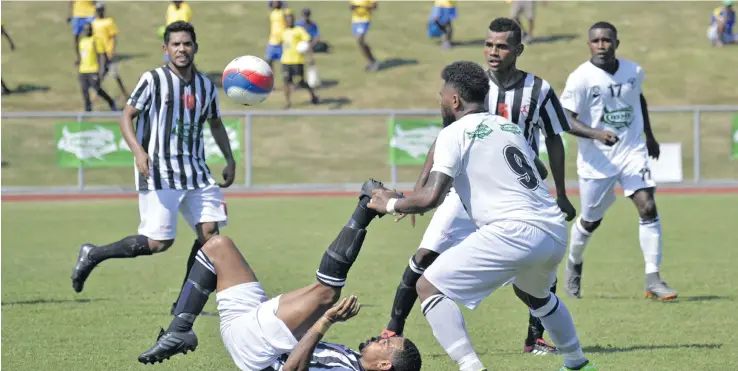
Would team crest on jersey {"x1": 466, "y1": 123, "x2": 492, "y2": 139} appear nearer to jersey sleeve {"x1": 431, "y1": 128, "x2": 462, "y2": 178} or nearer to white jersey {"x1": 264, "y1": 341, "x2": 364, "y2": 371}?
jersey sleeve {"x1": 431, "y1": 128, "x2": 462, "y2": 178}

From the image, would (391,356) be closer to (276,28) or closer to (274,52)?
(276,28)

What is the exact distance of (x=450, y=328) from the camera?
6.41 m

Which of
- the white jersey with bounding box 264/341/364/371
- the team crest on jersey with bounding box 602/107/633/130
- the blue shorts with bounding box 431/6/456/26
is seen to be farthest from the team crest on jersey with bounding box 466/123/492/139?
the blue shorts with bounding box 431/6/456/26

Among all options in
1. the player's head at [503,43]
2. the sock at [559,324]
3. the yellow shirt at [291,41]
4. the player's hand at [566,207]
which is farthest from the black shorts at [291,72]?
the sock at [559,324]

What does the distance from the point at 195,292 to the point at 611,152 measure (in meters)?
4.99

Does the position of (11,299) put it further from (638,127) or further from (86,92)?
(86,92)

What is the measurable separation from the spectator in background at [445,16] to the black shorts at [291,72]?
5.52 meters

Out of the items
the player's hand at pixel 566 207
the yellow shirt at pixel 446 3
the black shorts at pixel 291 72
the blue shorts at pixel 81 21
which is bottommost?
the player's hand at pixel 566 207

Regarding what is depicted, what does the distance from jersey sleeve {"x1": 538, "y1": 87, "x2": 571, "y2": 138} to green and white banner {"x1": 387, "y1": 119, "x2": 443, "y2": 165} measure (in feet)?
48.1

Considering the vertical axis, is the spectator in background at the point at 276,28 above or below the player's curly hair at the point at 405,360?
above

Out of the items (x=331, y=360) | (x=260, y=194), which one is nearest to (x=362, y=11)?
(x=260, y=194)

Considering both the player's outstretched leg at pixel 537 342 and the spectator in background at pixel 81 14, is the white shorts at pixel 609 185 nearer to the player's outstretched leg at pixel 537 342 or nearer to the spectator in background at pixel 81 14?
the player's outstretched leg at pixel 537 342

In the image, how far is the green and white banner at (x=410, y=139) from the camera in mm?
23062

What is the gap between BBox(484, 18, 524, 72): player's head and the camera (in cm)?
781
